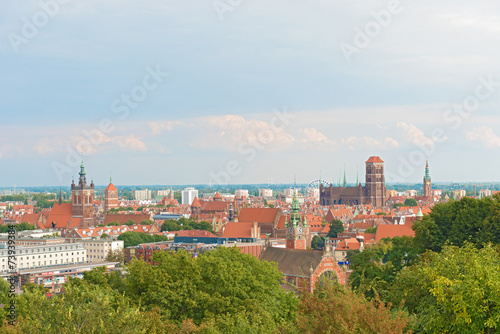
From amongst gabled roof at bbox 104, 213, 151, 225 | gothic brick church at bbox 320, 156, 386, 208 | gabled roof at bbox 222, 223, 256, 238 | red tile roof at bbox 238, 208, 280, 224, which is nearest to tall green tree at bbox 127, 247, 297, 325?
gabled roof at bbox 222, 223, 256, 238

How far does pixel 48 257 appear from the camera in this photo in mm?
87312

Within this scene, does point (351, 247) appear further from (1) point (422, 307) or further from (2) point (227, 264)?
(1) point (422, 307)

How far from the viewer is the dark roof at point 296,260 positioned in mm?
58625

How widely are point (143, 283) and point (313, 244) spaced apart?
7382 cm

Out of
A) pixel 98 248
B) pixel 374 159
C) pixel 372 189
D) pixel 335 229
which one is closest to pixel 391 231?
pixel 335 229

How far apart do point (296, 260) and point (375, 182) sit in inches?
4924

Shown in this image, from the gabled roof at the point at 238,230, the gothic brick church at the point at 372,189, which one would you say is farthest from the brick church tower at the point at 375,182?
the gabled roof at the point at 238,230

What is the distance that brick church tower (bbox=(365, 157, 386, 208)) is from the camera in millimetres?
180750

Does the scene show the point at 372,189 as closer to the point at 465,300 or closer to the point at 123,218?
the point at 123,218

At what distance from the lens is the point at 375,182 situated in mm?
182125

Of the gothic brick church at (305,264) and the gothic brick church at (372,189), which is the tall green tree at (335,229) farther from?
the gothic brick church at (372,189)

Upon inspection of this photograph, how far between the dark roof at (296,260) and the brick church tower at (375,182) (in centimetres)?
12057

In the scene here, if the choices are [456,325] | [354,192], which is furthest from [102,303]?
[354,192]

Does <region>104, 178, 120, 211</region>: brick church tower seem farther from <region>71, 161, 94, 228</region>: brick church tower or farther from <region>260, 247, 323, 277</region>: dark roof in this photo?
<region>260, 247, 323, 277</region>: dark roof
